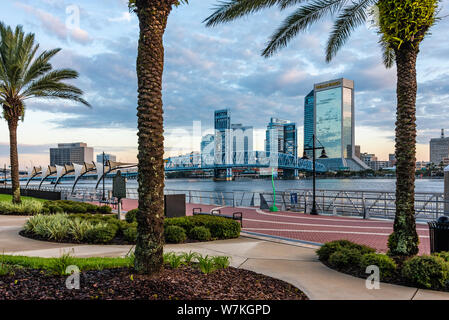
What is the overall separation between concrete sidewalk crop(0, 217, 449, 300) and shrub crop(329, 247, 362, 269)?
24 centimetres

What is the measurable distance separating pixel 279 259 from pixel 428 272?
3204 mm

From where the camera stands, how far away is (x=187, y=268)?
6.50 meters

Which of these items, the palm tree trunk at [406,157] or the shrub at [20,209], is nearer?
the palm tree trunk at [406,157]

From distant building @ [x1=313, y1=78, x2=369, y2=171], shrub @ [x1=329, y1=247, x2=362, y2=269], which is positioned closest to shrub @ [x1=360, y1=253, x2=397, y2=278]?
shrub @ [x1=329, y1=247, x2=362, y2=269]

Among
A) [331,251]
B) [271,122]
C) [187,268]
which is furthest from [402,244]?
[271,122]

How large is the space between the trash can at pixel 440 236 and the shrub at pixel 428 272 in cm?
144

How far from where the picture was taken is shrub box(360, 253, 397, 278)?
6.77 meters

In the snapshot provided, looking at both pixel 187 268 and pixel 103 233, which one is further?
pixel 103 233

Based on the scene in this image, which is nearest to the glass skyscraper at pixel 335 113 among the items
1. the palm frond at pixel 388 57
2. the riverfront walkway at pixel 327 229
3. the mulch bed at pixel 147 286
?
the riverfront walkway at pixel 327 229

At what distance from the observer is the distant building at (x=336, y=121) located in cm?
4472

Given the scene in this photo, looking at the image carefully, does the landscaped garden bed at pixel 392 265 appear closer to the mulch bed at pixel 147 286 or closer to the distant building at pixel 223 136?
the mulch bed at pixel 147 286

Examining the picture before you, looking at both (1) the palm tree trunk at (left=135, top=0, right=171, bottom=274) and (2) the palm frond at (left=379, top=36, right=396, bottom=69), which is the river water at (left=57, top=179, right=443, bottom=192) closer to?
(2) the palm frond at (left=379, top=36, right=396, bottom=69)
